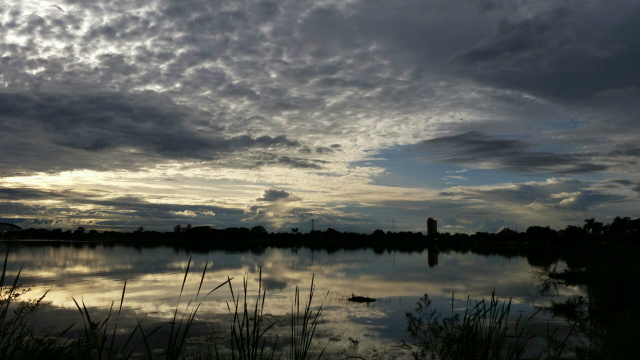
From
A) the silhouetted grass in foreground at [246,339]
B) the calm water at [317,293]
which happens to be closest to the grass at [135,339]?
the silhouetted grass in foreground at [246,339]

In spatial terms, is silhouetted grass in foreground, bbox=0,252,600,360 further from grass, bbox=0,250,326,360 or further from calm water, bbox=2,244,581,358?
calm water, bbox=2,244,581,358

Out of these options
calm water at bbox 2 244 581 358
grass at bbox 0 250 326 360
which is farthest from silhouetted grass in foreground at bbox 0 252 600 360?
calm water at bbox 2 244 581 358

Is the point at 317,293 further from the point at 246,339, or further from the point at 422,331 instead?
the point at 246,339

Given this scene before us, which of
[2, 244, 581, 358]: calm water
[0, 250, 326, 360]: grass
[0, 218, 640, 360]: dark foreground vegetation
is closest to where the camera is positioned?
[0, 250, 326, 360]: grass

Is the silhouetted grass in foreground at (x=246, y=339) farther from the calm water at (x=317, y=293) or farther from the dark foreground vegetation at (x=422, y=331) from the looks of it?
the calm water at (x=317, y=293)

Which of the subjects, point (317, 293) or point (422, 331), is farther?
point (317, 293)

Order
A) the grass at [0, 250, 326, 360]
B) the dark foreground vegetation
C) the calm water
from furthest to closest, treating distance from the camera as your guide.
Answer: the calm water, the dark foreground vegetation, the grass at [0, 250, 326, 360]

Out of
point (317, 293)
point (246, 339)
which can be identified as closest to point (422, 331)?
point (246, 339)

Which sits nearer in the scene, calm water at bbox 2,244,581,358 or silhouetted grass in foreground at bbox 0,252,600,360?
silhouetted grass in foreground at bbox 0,252,600,360

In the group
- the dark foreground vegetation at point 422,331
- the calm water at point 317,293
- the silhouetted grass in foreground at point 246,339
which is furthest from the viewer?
the calm water at point 317,293

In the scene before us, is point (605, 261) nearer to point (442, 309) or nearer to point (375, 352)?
point (442, 309)

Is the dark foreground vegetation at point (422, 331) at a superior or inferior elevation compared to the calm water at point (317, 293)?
superior

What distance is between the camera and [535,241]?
560 feet

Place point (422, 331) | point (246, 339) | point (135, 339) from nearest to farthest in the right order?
point (246, 339) < point (135, 339) < point (422, 331)
